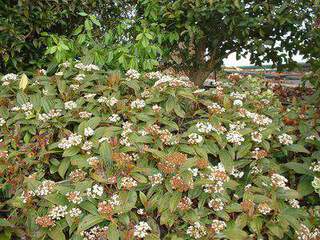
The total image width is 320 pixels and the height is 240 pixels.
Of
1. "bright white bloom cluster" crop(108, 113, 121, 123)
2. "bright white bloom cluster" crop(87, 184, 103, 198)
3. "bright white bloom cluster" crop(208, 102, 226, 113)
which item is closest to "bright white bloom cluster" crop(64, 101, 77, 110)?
"bright white bloom cluster" crop(108, 113, 121, 123)

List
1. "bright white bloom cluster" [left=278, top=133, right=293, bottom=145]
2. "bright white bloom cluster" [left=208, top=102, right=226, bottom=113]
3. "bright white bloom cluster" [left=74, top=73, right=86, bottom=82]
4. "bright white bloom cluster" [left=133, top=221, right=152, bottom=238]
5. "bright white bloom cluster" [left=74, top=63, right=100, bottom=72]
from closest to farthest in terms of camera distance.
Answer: "bright white bloom cluster" [left=133, top=221, right=152, bottom=238]
"bright white bloom cluster" [left=278, top=133, right=293, bottom=145]
"bright white bloom cluster" [left=208, top=102, right=226, bottom=113]
"bright white bloom cluster" [left=74, top=73, right=86, bottom=82]
"bright white bloom cluster" [left=74, top=63, right=100, bottom=72]

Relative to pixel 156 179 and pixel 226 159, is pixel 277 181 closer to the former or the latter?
pixel 226 159

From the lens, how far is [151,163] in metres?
2.72

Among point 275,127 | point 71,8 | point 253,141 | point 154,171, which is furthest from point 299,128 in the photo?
point 71,8

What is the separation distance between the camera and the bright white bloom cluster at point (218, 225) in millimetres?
2381

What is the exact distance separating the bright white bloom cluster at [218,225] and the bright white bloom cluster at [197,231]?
0.05 meters

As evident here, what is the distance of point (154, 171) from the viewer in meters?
2.62

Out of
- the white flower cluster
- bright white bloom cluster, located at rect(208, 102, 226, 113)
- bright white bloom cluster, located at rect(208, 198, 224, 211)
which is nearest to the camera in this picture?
bright white bloom cluster, located at rect(208, 198, 224, 211)

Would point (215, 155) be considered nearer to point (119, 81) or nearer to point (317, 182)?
point (317, 182)

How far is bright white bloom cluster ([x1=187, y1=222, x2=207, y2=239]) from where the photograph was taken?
2.37 metres

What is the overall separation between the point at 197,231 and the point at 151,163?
1.81 feet

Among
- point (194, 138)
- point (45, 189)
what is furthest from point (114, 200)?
point (194, 138)

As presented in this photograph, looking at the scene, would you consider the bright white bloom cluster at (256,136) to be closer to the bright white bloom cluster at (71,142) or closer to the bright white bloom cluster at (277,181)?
the bright white bloom cluster at (277,181)

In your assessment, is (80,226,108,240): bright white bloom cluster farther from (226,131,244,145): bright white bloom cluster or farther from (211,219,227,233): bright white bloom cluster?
(226,131,244,145): bright white bloom cluster
